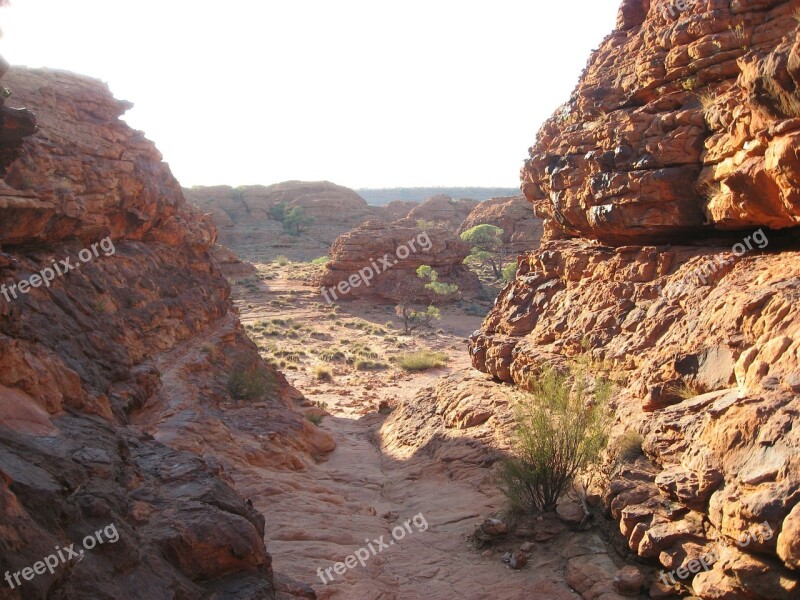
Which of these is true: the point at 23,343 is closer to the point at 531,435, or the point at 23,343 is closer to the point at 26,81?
the point at 531,435

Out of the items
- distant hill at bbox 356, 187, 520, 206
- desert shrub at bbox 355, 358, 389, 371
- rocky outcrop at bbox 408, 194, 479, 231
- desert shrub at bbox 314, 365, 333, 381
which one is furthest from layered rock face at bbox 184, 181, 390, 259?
distant hill at bbox 356, 187, 520, 206

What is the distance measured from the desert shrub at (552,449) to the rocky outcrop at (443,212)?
5491 centimetres

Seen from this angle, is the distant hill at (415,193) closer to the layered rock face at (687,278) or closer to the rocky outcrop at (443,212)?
the rocky outcrop at (443,212)

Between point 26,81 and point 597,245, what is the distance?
608 inches

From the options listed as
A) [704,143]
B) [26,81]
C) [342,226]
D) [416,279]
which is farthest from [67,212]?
[342,226]

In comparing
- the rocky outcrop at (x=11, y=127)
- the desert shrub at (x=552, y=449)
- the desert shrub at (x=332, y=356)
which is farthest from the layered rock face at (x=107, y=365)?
the desert shrub at (x=332, y=356)

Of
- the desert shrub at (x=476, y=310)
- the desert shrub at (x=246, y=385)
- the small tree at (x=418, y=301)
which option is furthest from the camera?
the desert shrub at (x=476, y=310)

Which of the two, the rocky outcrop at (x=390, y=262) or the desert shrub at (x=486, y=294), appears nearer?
the rocky outcrop at (x=390, y=262)

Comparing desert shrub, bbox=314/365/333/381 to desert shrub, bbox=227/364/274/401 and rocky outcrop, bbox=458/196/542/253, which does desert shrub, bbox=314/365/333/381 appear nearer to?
desert shrub, bbox=227/364/274/401

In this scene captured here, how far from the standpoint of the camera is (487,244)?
50.9m

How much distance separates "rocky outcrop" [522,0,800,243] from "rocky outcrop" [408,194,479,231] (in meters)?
49.8

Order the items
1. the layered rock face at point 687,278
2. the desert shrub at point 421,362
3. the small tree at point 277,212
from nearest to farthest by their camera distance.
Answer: the layered rock face at point 687,278
the desert shrub at point 421,362
the small tree at point 277,212

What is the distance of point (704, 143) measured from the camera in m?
10.7

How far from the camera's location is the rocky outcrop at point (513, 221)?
48.4 m
